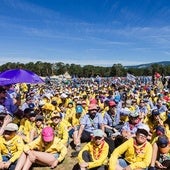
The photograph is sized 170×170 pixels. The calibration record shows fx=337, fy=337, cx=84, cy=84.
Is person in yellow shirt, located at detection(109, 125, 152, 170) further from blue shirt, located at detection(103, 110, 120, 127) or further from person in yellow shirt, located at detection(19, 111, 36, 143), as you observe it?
person in yellow shirt, located at detection(19, 111, 36, 143)

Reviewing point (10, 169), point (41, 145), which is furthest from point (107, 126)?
point (10, 169)

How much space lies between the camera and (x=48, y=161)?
21.9 feet

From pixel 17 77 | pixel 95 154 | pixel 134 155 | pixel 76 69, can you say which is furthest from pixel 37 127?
pixel 76 69

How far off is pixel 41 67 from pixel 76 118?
266 ft

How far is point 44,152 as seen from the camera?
671 centimetres

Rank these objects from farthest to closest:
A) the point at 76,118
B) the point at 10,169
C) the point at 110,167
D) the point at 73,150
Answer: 1. the point at 76,118
2. the point at 73,150
3. the point at 10,169
4. the point at 110,167

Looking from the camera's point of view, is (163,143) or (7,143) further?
(7,143)

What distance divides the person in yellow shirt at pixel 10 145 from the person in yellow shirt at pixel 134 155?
1.92 meters

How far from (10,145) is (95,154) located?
1.73 metres

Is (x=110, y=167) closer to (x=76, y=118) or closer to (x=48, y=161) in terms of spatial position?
(x=48, y=161)

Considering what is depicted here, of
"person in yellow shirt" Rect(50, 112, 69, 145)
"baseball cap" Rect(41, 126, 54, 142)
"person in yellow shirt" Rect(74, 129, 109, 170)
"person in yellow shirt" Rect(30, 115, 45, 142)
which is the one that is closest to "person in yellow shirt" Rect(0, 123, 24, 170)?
"baseball cap" Rect(41, 126, 54, 142)

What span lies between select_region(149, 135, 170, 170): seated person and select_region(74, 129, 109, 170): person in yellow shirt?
35.4 inches

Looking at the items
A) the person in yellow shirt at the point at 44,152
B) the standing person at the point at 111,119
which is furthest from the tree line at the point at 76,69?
the person in yellow shirt at the point at 44,152

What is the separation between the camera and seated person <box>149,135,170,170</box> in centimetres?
625
